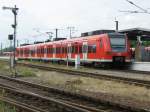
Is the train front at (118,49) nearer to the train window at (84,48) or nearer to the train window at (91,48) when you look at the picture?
the train window at (91,48)

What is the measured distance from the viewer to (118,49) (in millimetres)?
33938

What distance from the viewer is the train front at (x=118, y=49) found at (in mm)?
33281

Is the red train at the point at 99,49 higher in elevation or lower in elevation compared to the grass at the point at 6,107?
higher

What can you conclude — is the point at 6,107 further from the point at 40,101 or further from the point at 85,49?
the point at 85,49

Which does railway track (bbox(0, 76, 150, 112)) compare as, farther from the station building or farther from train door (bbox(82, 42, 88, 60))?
the station building

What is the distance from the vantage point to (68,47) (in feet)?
136

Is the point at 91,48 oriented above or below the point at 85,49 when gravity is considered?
above

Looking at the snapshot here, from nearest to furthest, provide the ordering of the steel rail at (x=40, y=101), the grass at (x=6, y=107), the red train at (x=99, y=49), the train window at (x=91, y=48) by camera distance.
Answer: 1. the grass at (x=6, y=107)
2. the steel rail at (x=40, y=101)
3. the red train at (x=99, y=49)
4. the train window at (x=91, y=48)

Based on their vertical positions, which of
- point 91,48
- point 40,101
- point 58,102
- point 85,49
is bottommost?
point 40,101

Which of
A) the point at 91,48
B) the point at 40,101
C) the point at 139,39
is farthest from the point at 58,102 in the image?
the point at 139,39

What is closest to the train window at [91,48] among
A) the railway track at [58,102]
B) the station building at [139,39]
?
the station building at [139,39]

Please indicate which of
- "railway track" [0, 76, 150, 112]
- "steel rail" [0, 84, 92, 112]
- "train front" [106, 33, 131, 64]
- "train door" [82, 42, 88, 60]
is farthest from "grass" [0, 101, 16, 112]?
"train door" [82, 42, 88, 60]

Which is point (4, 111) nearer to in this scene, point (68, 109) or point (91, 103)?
point (68, 109)

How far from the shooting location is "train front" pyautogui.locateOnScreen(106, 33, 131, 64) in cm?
3328
